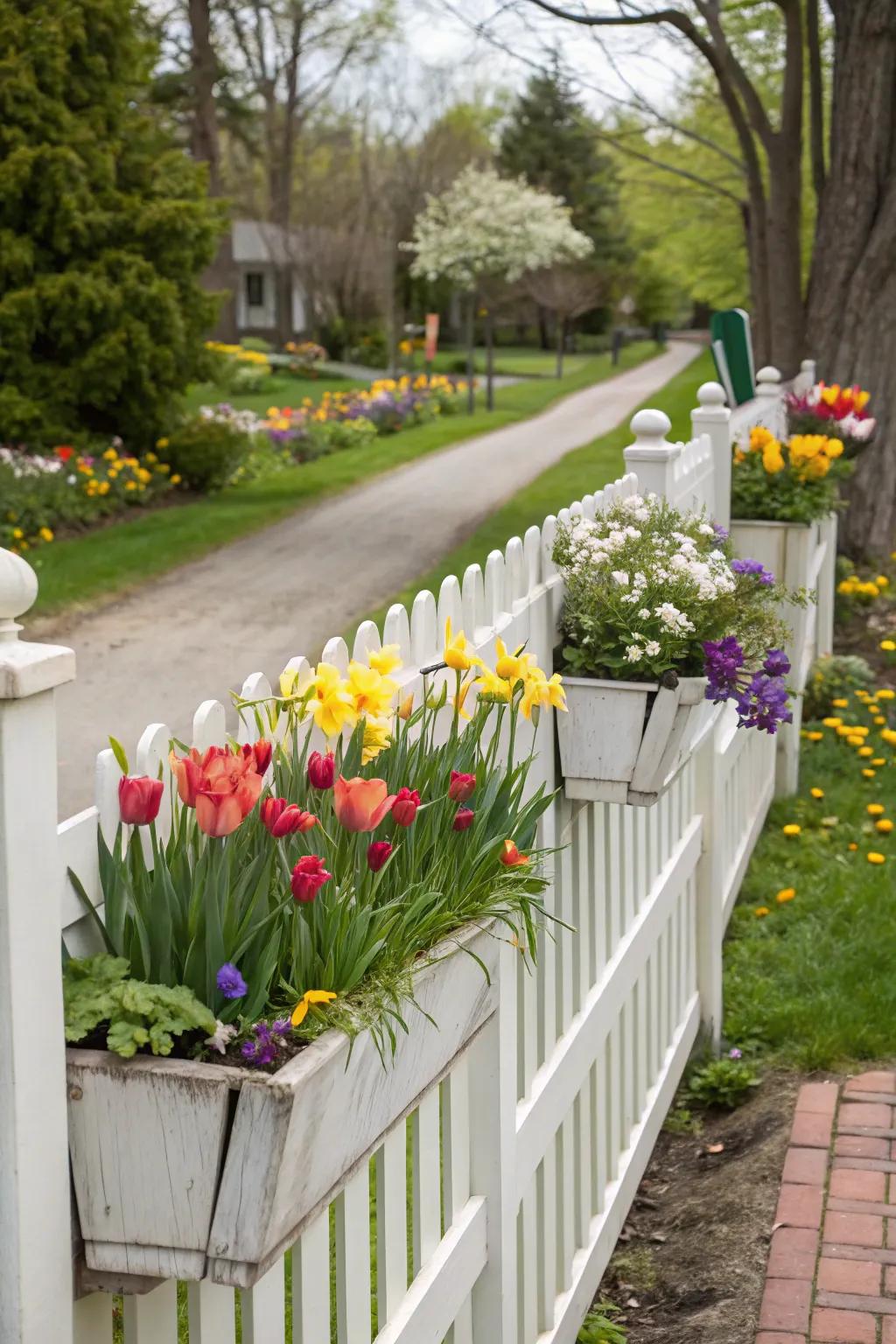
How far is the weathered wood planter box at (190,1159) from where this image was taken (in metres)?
1.55

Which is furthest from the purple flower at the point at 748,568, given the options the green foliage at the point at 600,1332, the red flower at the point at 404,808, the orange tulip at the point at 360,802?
the orange tulip at the point at 360,802

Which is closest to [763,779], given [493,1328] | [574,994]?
[574,994]

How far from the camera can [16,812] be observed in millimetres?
1478

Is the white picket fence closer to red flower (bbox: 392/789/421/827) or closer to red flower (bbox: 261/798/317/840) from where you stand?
red flower (bbox: 261/798/317/840)

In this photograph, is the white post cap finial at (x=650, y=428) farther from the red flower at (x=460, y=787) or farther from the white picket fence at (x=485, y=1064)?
the red flower at (x=460, y=787)

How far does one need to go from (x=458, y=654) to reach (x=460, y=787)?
311 mm

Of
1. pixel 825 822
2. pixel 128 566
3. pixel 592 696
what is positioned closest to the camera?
pixel 592 696

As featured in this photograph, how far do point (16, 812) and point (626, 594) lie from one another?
6.38 ft

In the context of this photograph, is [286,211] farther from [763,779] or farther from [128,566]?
[763,779]

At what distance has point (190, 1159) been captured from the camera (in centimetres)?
156

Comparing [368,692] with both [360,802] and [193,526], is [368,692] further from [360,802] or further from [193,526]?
[193,526]

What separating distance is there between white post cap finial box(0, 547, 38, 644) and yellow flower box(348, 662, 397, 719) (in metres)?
0.72

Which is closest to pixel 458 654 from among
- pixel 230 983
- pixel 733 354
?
pixel 230 983

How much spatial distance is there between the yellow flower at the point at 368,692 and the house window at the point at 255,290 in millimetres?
47824
